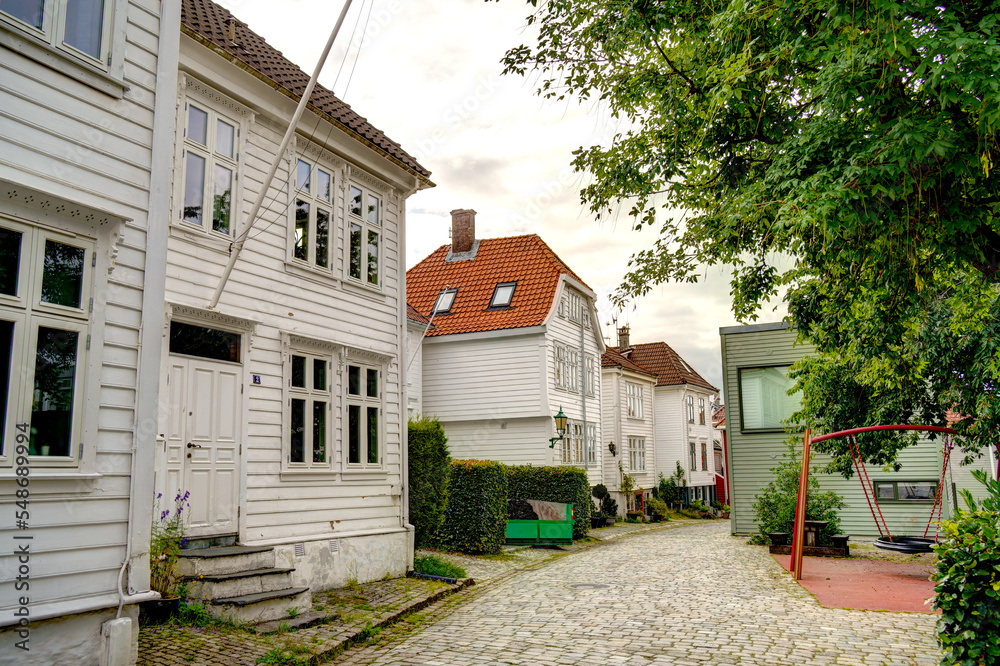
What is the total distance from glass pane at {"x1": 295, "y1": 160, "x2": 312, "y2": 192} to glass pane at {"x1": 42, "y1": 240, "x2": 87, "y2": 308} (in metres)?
5.52

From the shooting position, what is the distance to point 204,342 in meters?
10.2

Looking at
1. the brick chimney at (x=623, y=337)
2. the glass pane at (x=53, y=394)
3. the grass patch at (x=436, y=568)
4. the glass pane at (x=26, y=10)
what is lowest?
the grass patch at (x=436, y=568)

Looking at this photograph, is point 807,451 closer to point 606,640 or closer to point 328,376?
point 606,640

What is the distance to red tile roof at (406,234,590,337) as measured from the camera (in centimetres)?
2722

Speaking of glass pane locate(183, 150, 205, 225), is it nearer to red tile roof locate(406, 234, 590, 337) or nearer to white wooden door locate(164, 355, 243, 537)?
white wooden door locate(164, 355, 243, 537)

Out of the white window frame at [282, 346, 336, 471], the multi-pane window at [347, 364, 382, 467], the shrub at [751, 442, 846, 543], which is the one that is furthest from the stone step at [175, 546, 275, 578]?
the shrub at [751, 442, 846, 543]

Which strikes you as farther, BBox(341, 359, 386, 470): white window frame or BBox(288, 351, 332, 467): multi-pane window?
BBox(341, 359, 386, 470): white window frame

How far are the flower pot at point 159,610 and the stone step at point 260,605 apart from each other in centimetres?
39

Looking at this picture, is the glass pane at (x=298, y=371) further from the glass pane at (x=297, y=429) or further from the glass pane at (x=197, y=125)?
the glass pane at (x=197, y=125)

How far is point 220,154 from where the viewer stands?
10648mm

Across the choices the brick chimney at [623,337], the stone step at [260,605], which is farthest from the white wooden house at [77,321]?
the brick chimney at [623,337]

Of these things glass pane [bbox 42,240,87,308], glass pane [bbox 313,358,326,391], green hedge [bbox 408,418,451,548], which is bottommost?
green hedge [bbox 408,418,451,548]

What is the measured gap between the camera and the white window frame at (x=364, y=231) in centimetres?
1302

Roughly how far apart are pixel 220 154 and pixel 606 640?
319 inches
